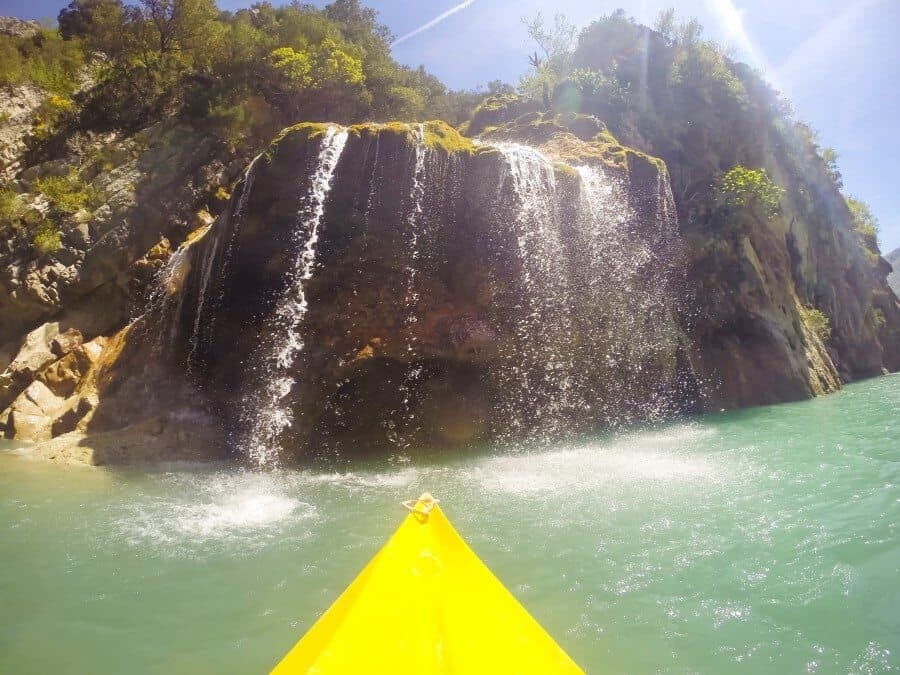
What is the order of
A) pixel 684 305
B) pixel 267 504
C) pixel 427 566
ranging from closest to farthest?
pixel 427 566 < pixel 267 504 < pixel 684 305

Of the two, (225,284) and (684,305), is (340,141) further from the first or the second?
(684,305)

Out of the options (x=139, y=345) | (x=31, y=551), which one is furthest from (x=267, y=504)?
(x=139, y=345)

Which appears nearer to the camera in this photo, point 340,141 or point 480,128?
point 340,141

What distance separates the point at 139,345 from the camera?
1087 centimetres

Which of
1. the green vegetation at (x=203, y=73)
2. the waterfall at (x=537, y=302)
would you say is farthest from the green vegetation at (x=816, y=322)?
the green vegetation at (x=203, y=73)

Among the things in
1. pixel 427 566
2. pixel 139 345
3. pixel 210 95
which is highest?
pixel 210 95

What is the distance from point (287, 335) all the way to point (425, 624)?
8777 millimetres

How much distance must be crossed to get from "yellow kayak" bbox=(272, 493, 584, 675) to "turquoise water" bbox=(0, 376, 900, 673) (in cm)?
138

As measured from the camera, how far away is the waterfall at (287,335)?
373 inches

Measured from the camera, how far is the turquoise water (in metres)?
3.38

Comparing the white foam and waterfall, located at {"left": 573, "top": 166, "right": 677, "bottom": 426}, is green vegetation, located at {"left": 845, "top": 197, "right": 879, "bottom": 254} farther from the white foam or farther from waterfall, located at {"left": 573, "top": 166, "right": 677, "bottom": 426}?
the white foam

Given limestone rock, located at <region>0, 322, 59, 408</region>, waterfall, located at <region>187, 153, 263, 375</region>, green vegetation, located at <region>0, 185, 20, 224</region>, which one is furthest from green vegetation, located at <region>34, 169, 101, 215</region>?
waterfall, located at <region>187, 153, 263, 375</region>

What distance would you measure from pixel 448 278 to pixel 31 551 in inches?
324

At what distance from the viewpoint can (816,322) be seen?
18.6 meters
